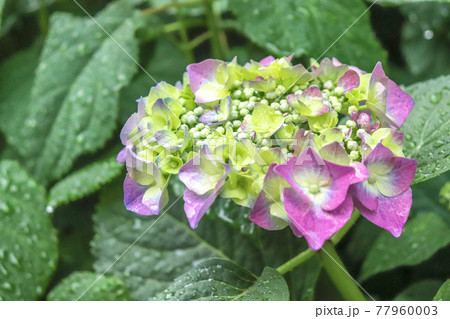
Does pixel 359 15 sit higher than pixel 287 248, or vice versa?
pixel 359 15

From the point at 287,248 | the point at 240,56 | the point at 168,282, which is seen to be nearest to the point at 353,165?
the point at 287,248

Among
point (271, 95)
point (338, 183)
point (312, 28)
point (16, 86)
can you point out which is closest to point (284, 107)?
point (271, 95)

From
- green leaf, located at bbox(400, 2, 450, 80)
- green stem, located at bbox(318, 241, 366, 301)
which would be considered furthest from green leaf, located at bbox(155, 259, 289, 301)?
green leaf, located at bbox(400, 2, 450, 80)

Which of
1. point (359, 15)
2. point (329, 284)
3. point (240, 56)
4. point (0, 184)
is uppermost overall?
point (359, 15)

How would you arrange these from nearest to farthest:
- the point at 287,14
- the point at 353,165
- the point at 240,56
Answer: the point at 353,165 < the point at 287,14 < the point at 240,56

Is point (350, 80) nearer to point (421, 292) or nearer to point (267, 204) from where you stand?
point (267, 204)

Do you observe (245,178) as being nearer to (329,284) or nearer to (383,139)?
(383,139)

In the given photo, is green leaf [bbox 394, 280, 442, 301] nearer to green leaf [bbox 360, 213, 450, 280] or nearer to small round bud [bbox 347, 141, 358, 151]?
green leaf [bbox 360, 213, 450, 280]
